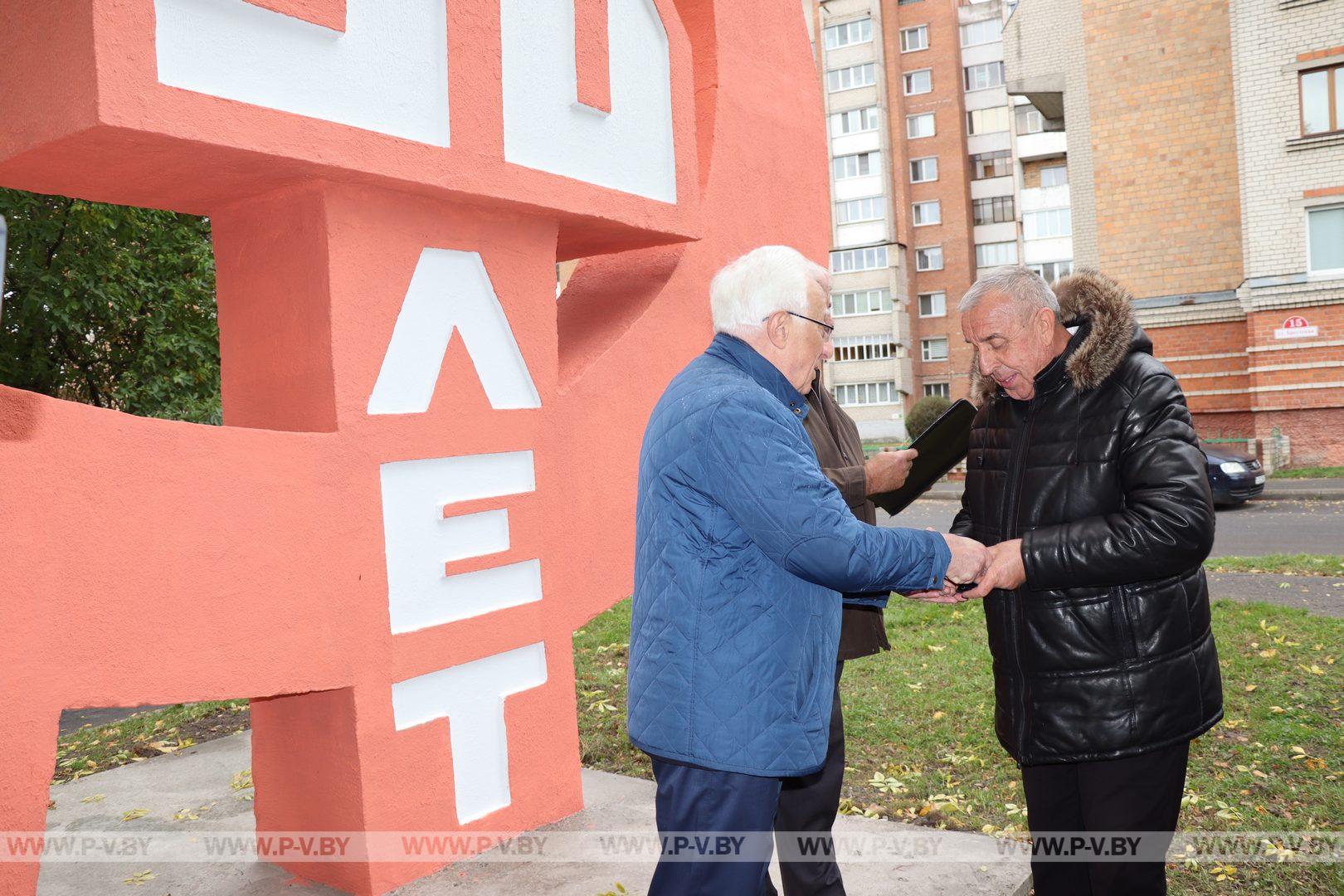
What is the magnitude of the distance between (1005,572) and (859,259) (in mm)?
43946

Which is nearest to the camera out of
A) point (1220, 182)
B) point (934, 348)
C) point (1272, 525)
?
point (1272, 525)

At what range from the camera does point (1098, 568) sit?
2.80 m

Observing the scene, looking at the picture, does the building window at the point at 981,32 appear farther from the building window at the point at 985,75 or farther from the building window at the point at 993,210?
the building window at the point at 993,210

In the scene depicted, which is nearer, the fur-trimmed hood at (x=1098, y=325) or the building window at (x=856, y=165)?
the fur-trimmed hood at (x=1098, y=325)

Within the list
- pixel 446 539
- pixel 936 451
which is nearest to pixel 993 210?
pixel 936 451

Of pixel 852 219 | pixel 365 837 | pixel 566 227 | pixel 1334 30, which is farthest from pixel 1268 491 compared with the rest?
pixel 852 219

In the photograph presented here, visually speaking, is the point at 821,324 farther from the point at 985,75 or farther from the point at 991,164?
the point at 985,75

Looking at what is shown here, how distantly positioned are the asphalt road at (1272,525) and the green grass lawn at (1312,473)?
2.75m

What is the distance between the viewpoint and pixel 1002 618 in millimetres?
3098

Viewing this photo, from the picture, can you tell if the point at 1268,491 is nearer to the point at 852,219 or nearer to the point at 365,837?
the point at 365,837

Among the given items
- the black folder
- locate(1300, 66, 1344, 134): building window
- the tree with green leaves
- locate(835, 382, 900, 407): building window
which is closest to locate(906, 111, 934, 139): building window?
locate(835, 382, 900, 407): building window

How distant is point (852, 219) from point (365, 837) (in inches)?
1754

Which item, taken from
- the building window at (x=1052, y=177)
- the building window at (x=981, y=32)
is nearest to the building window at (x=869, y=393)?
the building window at (x=1052, y=177)

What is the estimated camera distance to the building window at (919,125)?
46031mm
